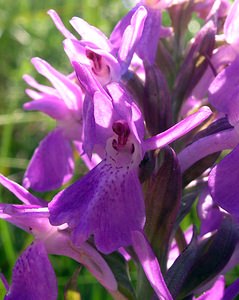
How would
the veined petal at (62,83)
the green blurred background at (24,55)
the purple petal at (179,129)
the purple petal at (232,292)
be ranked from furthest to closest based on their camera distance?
1. the green blurred background at (24,55)
2. the veined petal at (62,83)
3. the purple petal at (232,292)
4. the purple petal at (179,129)

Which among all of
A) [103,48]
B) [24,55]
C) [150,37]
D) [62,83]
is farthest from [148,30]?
[24,55]

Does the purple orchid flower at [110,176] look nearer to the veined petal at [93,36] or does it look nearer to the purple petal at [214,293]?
the veined petal at [93,36]

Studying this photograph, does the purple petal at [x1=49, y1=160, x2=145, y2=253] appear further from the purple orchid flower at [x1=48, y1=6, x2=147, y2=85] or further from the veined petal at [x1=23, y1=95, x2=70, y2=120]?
the veined petal at [x1=23, y1=95, x2=70, y2=120]

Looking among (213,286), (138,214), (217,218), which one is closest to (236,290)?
(213,286)

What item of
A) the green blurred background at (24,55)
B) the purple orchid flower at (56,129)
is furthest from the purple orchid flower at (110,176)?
the green blurred background at (24,55)

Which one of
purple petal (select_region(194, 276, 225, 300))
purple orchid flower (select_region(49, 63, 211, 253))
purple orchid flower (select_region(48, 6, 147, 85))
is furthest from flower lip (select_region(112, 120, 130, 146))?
purple petal (select_region(194, 276, 225, 300))

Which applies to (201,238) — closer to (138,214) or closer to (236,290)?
(236,290)

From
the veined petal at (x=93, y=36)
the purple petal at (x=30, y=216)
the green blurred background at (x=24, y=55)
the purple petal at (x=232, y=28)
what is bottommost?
the green blurred background at (x=24, y=55)

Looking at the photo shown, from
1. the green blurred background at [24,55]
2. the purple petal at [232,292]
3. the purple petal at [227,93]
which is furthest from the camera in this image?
the green blurred background at [24,55]
